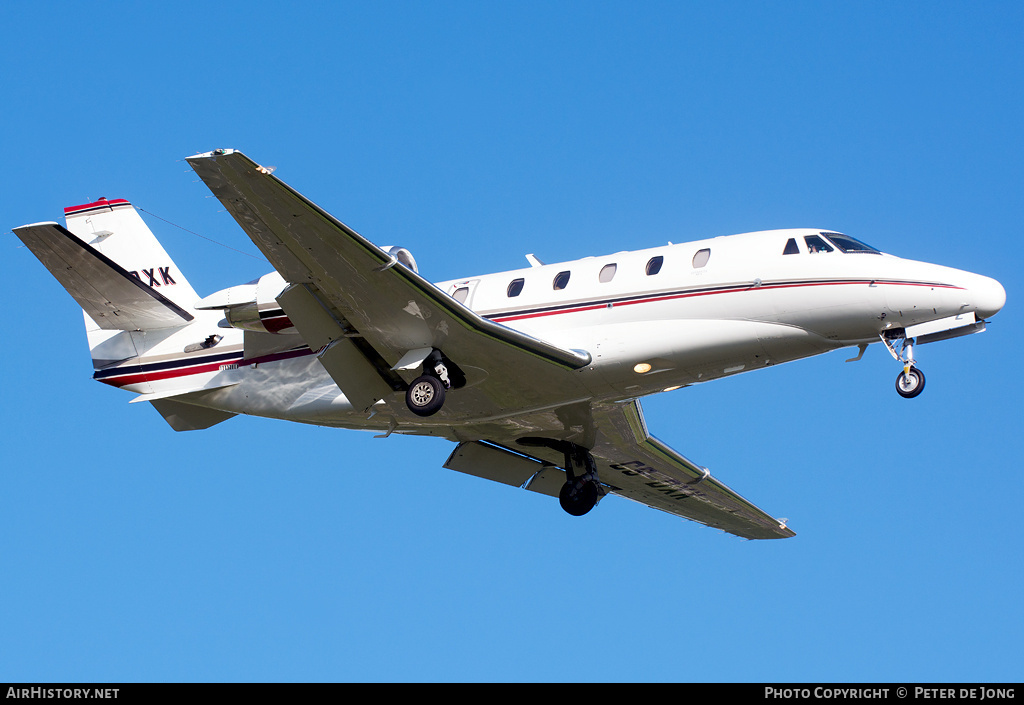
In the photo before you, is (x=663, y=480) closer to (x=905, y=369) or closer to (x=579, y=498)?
(x=579, y=498)

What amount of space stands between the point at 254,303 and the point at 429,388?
3.11 meters

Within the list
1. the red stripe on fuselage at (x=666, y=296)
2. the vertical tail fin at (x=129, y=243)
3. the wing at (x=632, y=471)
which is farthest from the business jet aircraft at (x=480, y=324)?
the vertical tail fin at (x=129, y=243)

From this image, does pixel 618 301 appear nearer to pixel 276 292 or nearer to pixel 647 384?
pixel 647 384

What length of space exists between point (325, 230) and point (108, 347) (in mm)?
7191

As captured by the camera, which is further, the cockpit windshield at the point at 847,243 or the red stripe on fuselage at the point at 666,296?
the cockpit windshield at the point at 847,243

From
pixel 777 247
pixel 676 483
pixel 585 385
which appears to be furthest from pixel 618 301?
pixel 676 483

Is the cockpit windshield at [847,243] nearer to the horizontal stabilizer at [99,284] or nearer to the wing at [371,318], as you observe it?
the wing at [371,318]

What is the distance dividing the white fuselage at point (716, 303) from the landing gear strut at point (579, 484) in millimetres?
3085

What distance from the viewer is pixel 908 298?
659 inches

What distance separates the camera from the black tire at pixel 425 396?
17828mm

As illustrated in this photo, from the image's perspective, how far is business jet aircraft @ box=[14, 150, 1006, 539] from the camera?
55.2 feet

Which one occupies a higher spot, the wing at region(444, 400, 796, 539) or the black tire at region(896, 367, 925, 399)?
the wing at region(444, 400, 796, 539)

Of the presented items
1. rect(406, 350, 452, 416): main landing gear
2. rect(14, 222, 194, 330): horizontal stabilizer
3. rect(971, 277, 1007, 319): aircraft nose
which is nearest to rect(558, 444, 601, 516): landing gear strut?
rect(406, 350, 452, 416): main landing gear

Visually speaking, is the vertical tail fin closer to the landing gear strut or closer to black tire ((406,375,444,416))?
black tire ((406,375,444,416))
